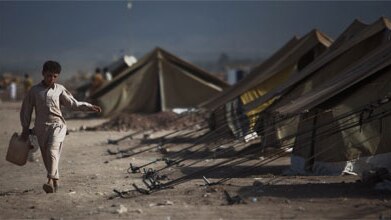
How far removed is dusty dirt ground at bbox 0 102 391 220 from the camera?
6.38 meters

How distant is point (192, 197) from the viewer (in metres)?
7.18

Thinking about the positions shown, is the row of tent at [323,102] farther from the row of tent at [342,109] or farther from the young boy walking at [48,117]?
the young boy walking at [48,117]

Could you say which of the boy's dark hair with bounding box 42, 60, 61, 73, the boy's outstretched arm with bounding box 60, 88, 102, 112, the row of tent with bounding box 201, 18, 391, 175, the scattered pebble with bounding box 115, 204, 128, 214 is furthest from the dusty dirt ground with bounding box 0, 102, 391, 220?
the boy's dark hair with bounding box 42, 60, 61, 73

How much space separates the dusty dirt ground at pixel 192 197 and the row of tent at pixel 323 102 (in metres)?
0.42

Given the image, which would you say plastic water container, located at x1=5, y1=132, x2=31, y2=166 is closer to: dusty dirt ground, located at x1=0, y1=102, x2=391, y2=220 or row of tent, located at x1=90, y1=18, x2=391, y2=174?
dusty dirt ground, located at x1=0, y1=102, x2=391, y2=220

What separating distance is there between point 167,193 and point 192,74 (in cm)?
1447

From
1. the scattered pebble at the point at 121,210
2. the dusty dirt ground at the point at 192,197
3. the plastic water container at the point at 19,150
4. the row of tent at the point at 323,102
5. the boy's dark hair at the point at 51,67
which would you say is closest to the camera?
the dusty dirt ground at the point at 192,197

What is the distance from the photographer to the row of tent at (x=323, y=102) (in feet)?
26.7

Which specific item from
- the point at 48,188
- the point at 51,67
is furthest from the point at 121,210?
the point at 51,67

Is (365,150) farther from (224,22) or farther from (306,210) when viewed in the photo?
(224,22)

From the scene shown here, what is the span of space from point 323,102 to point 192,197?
210 centimetres

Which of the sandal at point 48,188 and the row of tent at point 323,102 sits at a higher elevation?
the row of tent at point 323,102

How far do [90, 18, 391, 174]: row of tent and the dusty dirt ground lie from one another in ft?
1.37

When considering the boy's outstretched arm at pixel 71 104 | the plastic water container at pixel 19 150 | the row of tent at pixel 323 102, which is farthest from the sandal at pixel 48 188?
the row of tent at pixel 323 102
